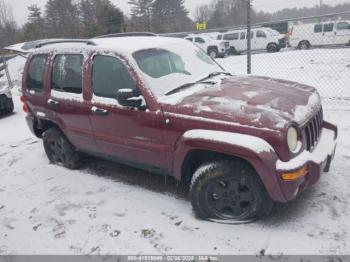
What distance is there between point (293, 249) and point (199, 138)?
1.27m

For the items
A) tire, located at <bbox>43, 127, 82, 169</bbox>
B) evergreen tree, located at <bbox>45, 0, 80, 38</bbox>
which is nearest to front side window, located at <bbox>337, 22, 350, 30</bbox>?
tire, located at <bbox>43, 127, 82, 169</bbox>

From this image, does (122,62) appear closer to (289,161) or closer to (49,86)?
(49,86)

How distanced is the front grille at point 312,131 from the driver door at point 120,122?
4.65ft

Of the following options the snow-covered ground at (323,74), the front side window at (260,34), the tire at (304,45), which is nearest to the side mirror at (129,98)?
the snow-covered ground at (323,74)

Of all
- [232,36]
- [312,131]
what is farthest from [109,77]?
[232,36]

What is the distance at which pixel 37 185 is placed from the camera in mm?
4879

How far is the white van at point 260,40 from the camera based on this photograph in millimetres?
21422

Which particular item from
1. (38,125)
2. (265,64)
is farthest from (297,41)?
(38,125)

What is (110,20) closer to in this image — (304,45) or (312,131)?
(304,45)

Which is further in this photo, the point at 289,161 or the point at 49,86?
the point at 49,86

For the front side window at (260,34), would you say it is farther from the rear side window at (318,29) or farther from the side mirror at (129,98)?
the side mirror at (129,98)

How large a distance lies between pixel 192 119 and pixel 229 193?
0.80 metres

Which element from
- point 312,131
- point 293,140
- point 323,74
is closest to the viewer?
point 293,140

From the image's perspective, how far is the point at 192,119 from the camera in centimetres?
337
